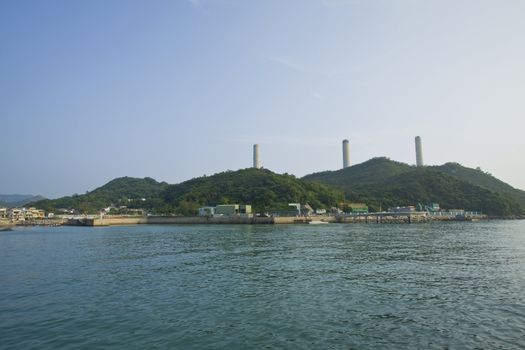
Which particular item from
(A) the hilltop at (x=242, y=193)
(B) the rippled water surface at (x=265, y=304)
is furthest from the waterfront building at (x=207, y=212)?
(B) the rippled water surface at (x=265, y=304)

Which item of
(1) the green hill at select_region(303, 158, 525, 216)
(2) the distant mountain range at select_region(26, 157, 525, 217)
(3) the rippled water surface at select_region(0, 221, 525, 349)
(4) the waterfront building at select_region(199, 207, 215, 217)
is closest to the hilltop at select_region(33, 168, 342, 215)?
(2) the distant mountain range at select_region(26, 157, 525, 217)

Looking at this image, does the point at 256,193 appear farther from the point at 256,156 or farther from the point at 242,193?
the point at 256,156

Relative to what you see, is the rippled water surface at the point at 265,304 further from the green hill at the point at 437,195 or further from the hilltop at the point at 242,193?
the green hill at the point at 437,195

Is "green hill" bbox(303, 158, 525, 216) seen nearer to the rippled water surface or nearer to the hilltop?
the hilltop

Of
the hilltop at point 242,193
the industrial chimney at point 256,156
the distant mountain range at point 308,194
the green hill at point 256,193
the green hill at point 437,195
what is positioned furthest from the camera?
the industrial chimney at point 256,156

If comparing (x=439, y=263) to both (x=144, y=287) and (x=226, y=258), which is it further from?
(x=144, y=287)

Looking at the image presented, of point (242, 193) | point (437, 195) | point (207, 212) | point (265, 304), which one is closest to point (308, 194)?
point (242, 193)
